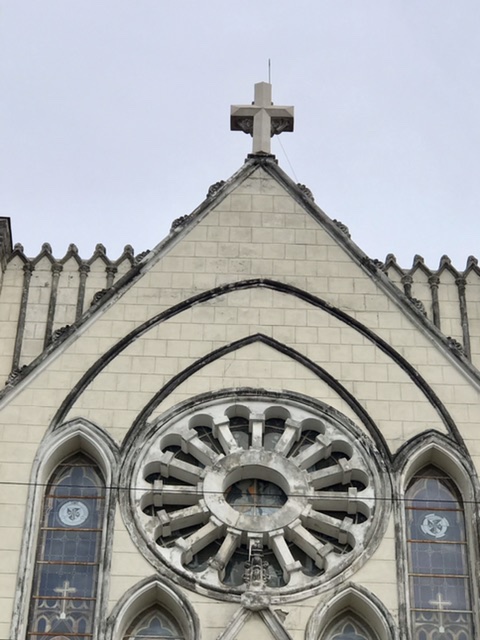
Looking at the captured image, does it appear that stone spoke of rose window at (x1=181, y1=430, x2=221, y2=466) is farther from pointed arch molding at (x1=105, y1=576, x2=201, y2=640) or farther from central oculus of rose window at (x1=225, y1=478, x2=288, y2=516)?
pointed arch molding at (x1=105, y1=576, x2=201, y2=640)

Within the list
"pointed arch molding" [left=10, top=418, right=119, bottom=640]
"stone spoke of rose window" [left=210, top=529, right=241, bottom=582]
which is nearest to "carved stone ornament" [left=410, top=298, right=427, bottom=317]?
"stone spoke of rose window" [left=210, top=529, right=241, bottom=582]

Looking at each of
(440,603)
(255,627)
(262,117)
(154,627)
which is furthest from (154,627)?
(262,117)

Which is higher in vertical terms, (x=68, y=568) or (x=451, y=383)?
(x=451, y=383)

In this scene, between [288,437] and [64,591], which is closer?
[64,591]

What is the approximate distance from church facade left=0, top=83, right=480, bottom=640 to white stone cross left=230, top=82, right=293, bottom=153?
942mm

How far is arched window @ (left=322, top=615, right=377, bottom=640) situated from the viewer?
815 inches

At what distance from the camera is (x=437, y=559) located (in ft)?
69.8

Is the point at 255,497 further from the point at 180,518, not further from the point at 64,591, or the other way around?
the point at 64,591

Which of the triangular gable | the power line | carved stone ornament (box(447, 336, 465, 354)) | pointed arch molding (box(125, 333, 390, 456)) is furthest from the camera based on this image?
carved stone ornament (box(447, 336, 465, 354))

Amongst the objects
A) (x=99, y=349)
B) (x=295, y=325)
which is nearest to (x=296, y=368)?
(x=295, y=325)

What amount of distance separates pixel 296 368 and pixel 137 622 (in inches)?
143

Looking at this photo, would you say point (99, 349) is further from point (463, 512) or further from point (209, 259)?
point (463, 512)

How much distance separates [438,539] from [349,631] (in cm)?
150

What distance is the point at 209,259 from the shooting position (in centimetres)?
2361
